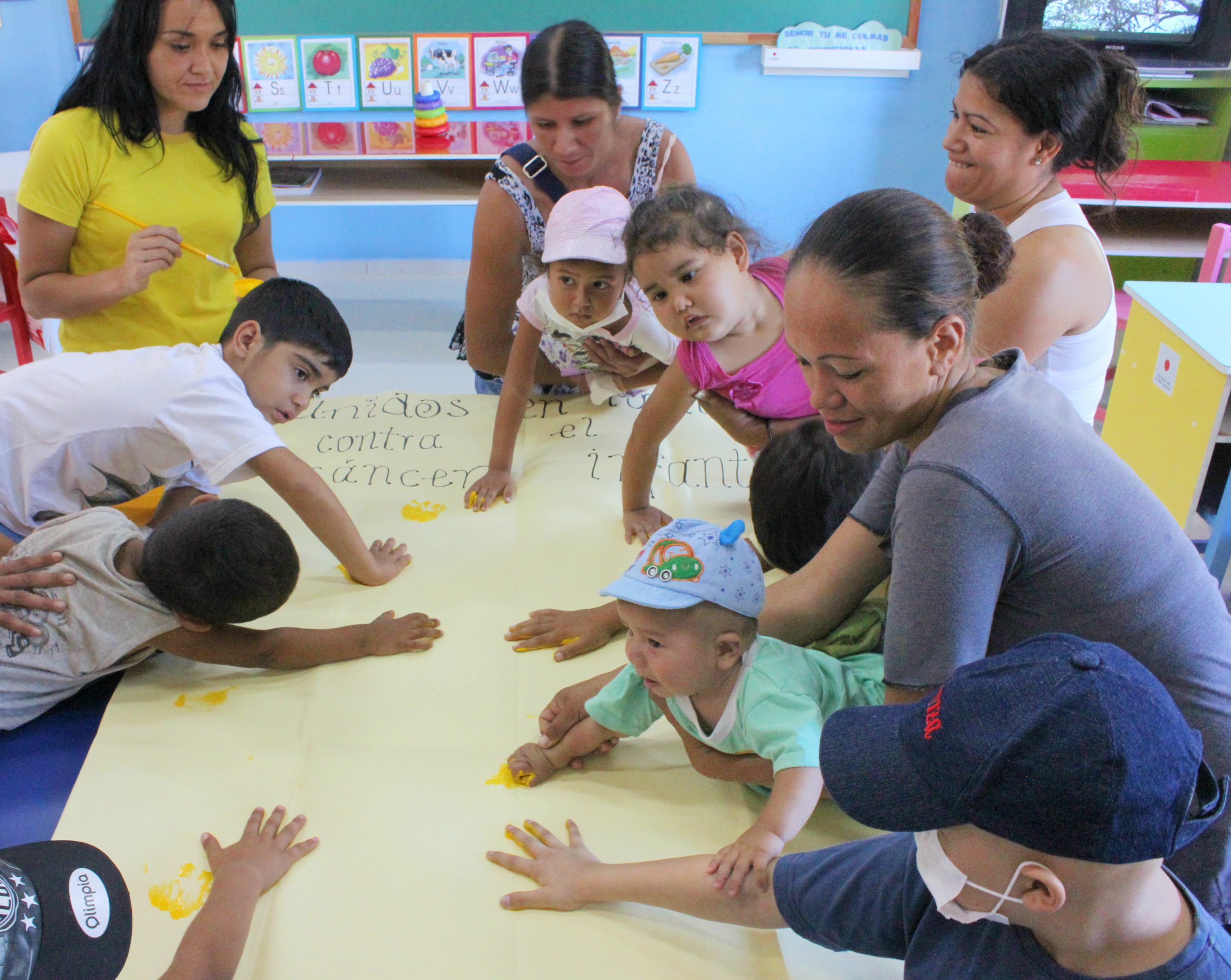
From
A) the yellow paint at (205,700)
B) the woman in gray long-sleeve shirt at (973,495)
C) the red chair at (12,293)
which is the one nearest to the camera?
the woman in gray long-sleeve shirt at (973,495)

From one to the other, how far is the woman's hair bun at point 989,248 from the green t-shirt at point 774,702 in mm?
492

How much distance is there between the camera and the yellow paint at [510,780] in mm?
1290

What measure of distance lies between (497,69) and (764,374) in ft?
10.1

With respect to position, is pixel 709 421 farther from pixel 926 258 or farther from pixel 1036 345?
pixel 926 258

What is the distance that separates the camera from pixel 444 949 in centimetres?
106

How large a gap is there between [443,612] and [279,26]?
3524mm

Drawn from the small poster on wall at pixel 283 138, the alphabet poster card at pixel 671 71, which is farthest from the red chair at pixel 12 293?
the alphabet poster card at pixel 671 71

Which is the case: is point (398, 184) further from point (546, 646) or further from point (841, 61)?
point (546, 646)

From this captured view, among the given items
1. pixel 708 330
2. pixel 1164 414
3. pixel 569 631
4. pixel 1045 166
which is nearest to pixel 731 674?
pixel 569 631

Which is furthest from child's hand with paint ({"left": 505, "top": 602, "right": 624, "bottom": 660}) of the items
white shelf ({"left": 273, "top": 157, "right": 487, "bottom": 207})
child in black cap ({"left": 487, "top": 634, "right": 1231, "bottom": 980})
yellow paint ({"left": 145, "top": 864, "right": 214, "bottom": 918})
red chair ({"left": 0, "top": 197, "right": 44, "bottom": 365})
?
white shelf ({"left": 273, "top": 157, "right": 487, "bottom": 207})

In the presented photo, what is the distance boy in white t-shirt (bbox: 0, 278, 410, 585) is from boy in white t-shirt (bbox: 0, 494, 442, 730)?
0.15 m

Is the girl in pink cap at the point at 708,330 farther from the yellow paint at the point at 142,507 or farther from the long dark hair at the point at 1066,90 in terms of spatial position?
the yellow paint at the point at 142,507

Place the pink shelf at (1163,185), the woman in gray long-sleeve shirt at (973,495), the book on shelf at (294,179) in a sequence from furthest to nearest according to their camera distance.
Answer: the book on shelf at (294,179)
the pink shelf at (1163,185)
the woman in gray long-sleeve shirt at (973,495)

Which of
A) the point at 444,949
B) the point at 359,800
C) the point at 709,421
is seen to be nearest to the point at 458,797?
the point at 359,800
